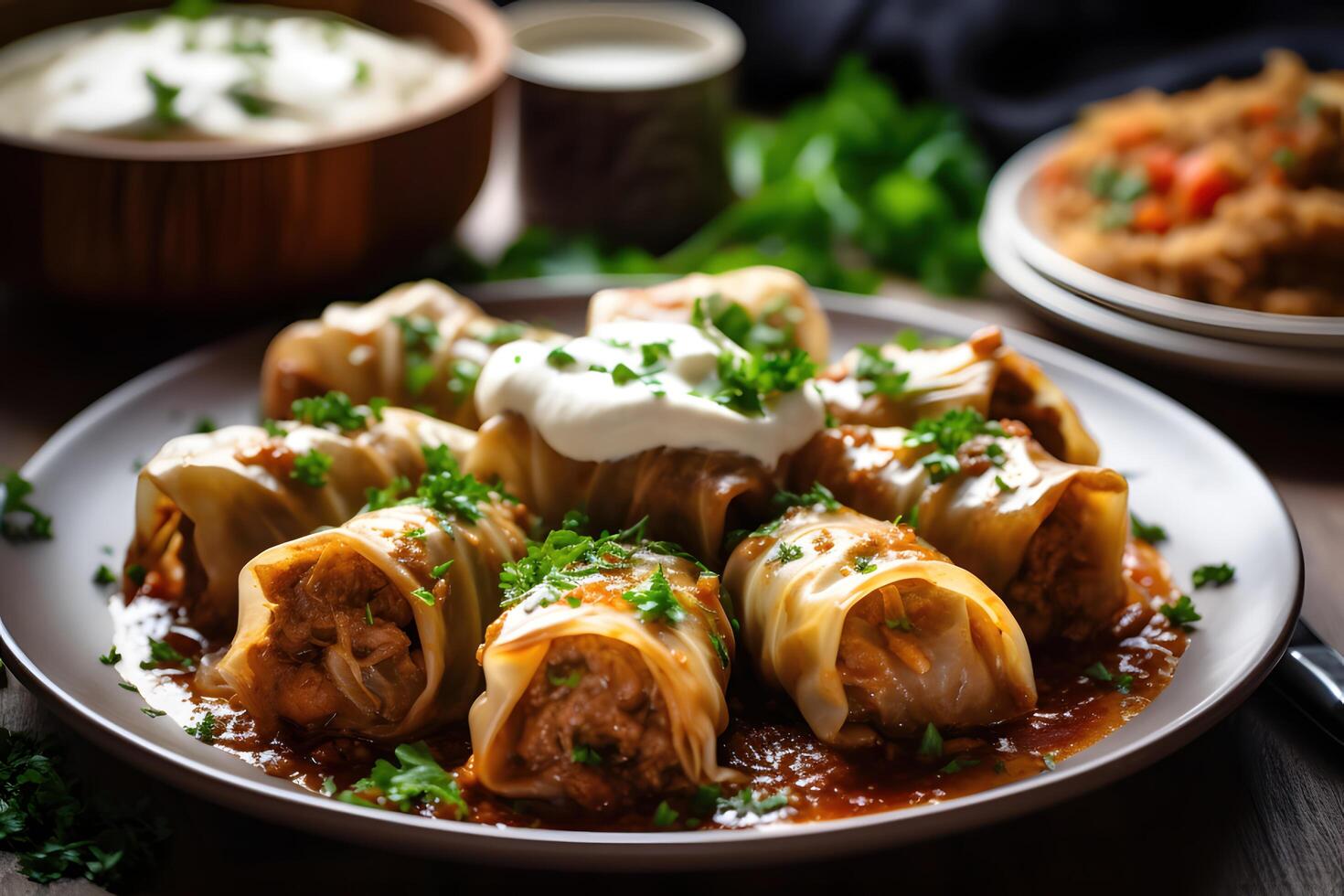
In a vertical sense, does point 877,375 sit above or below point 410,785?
above

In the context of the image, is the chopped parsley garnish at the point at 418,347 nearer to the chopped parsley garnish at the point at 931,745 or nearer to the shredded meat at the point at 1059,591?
the shredded meat at the point at 1059,591

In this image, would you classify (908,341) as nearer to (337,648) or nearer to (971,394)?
(971,394)

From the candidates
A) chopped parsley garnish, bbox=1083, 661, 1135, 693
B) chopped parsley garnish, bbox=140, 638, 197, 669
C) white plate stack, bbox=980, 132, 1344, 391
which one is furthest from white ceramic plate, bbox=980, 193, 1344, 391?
chopped parsley garnish, bbox=140, 638, 197, 669

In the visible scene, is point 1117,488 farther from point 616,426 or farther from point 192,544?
point 192,544

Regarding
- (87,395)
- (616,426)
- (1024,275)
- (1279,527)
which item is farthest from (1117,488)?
(87,395)

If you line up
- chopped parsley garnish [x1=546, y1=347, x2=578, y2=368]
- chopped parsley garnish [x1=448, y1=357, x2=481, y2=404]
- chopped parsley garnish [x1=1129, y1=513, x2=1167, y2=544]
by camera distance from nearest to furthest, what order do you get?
chopped parsley garnish [x1=546, y1=347, x2=578, y2=368]
chopped parsley garnish [x1=1129, y1=513, x2=1167, y2=544]
chopped parsley garnish [x1=448, y1=357, x2=481, y2=404]

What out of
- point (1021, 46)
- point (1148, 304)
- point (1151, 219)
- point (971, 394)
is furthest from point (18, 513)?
point (1021, 46)

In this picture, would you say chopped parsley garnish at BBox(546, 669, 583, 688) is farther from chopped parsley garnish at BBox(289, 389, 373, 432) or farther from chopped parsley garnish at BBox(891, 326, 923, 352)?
chopped parsley garnish at BBox(891, 326, 923, 352)
